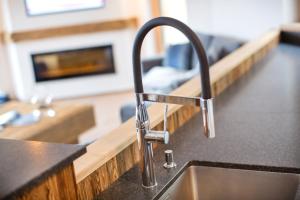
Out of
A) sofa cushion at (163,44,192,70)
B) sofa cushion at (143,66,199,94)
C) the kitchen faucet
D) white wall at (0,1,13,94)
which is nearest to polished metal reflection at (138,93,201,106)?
the kitchen faucet

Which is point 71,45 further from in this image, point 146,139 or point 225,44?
point 146,139

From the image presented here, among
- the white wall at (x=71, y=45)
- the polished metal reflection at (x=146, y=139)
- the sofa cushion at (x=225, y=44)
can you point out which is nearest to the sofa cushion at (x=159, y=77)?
the sofa cushion at (x=225, y=44)

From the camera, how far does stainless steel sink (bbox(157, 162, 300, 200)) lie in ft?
4.38

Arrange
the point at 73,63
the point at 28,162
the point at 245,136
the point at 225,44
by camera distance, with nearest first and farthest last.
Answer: the point at 28,162 → the point at 245,136 → the point at 225,44 → the point at 73,63

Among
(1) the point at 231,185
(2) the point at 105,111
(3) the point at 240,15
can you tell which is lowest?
(2) the point at 105,111

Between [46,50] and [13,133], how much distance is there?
3.25 m

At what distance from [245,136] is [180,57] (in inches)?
155

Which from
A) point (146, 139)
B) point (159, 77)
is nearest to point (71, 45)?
point (159, 77)

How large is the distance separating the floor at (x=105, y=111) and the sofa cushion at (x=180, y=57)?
936 mm

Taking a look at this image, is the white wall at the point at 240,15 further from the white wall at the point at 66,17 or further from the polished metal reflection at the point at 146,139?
the polished metal reflection at the point at 146,139

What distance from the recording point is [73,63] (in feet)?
23.0

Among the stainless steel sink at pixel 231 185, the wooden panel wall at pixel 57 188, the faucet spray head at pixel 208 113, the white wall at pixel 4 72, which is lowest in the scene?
the white wall at pixel 4 72

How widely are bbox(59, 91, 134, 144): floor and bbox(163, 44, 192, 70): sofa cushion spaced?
0.94 meters

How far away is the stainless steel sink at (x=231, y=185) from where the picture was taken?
1335 mm
